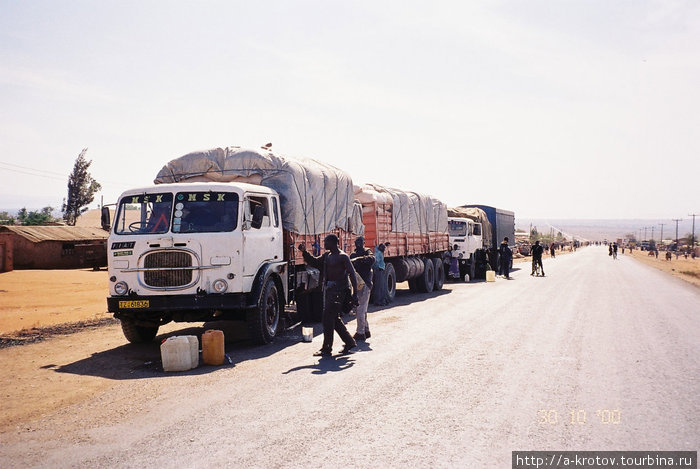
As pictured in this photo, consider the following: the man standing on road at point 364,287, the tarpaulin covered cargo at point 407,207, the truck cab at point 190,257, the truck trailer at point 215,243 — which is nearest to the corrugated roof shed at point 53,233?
the tarpaulin covered cargo at point 407,207

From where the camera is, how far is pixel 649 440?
4.96 m

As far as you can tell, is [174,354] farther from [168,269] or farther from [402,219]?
[402,219]

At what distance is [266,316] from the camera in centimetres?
1020

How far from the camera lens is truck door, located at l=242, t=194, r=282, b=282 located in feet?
31.9

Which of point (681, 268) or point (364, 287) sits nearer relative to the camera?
point (364, 287)

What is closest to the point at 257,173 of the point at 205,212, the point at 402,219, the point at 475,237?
the point at 205,212

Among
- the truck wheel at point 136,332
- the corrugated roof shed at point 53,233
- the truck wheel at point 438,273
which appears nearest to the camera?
the truck wheel at point 136,332

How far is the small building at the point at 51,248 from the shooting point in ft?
102

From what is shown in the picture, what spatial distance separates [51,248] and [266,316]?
26216mm

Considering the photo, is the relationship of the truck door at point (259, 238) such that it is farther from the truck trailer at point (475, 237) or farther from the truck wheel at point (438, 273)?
the truck trailer at point (475, 237)

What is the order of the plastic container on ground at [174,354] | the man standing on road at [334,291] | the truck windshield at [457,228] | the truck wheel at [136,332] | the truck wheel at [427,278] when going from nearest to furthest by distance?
the plastic container on ground at [174,354]
the man standing on road at [334,291]
the truck wheel at [136,332]
the truck wheel at [427,278]
the truck windshield at [457,228]

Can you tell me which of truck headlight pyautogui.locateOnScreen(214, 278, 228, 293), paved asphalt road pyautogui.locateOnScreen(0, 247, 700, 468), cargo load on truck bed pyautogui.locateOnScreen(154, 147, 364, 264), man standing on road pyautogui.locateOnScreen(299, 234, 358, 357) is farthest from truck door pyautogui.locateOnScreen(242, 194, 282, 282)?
paved asphalt road pyautogui.locateOnScreen(0, 247, 700, 468)

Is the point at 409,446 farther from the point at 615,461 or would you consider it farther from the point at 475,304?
the point at 475,304

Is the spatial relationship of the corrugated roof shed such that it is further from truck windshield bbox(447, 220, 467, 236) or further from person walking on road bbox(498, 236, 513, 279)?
person walking on road bbox(498, 236, 513, 279)
